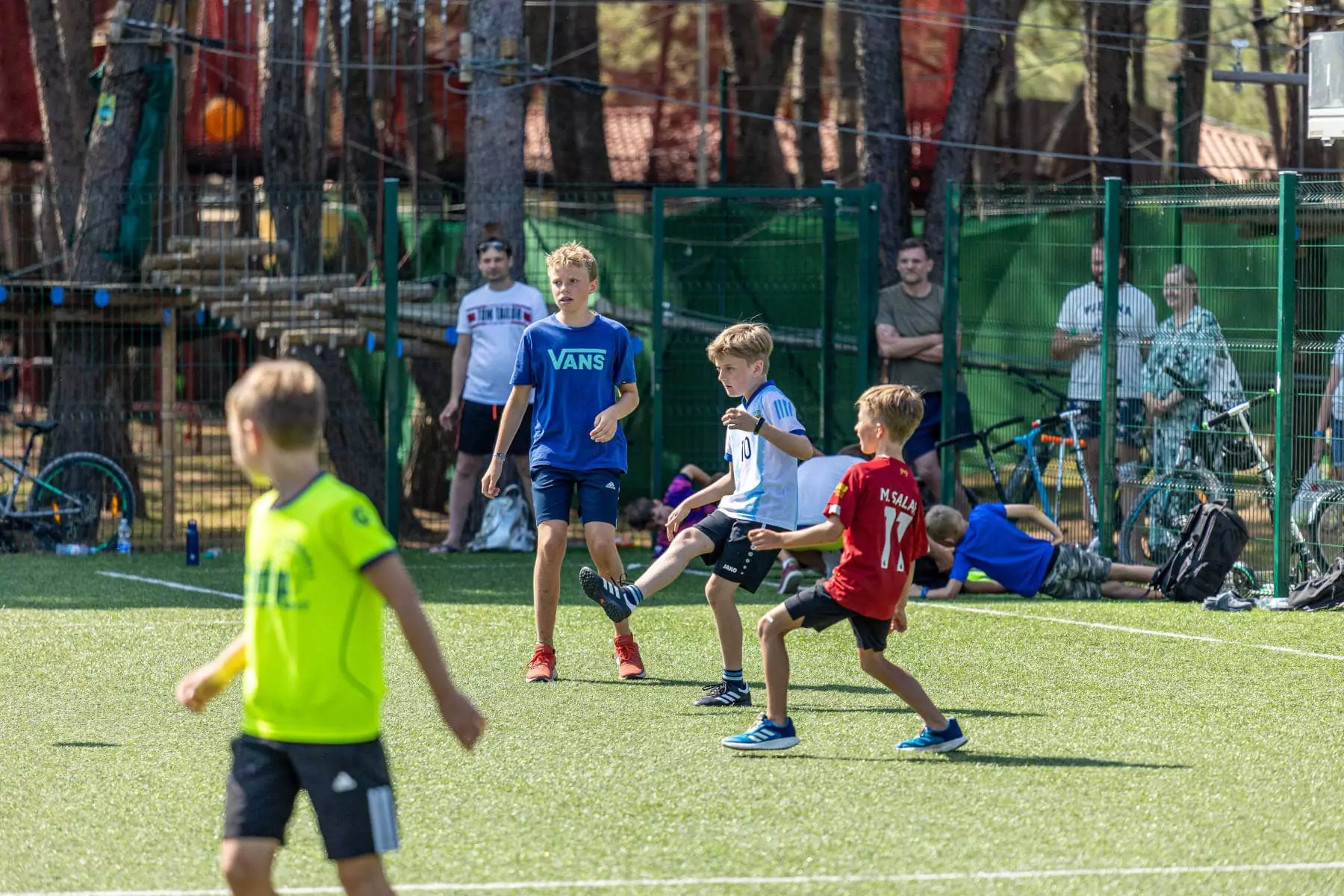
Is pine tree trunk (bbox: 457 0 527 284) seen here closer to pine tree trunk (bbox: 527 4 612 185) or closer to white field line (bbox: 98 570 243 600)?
white field line (bbox: 98 570 243 600)

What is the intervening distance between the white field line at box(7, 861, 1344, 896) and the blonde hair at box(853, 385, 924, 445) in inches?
72.1

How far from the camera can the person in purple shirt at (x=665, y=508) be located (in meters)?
12.8

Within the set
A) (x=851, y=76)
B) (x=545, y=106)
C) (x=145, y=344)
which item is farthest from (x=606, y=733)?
(x=851, y=76)

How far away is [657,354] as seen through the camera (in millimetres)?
14242

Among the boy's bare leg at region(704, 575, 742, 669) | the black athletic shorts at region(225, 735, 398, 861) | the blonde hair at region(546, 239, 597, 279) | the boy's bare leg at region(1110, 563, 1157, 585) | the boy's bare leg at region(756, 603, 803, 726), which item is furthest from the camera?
the boy's bare leg at region(1110, 563, 1157, 585)

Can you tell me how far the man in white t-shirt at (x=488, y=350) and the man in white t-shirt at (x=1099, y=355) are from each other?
12.2ft

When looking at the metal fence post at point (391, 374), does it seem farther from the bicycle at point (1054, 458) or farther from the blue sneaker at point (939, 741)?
the blue sneaker at point (939, 741)

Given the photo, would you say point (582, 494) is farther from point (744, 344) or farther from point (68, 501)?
point (68, 501)

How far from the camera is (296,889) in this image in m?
4.95

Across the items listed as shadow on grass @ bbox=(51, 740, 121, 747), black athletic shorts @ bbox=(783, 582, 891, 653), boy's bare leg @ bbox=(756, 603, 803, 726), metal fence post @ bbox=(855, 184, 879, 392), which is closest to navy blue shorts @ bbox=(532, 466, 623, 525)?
boy's bare leg @ bbox=(756, 603, 803, 726)

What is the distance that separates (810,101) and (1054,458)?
1544 centimetres

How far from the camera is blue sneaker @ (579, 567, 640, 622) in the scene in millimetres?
7586

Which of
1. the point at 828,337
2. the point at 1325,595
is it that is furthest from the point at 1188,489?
the point at 828,337

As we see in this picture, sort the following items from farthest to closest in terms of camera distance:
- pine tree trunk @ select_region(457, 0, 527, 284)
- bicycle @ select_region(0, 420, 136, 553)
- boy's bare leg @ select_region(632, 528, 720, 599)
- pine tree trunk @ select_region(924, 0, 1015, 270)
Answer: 1. pine tree trunk @ select_region(924, 0, 1015, 270)
2. pine tree trunk @ select_region(457, 0, 527, 284)
3. bicycle @ select_region(0, 420, 136, 553)
4. boy's bare leg @ select_region(632, 528, 720, 599)
